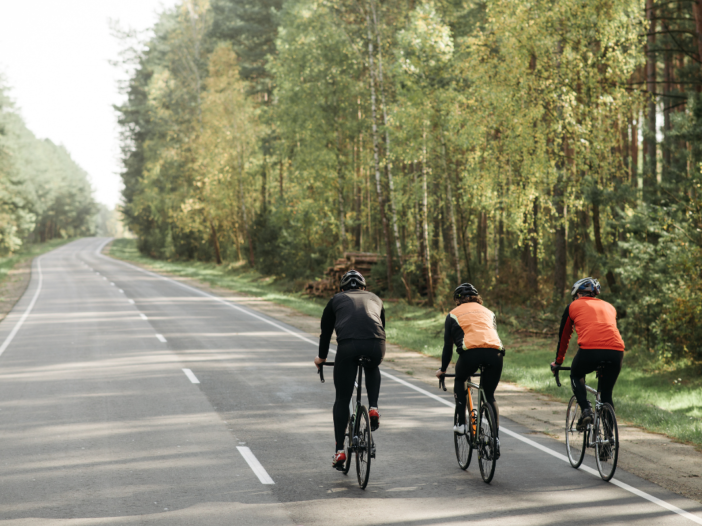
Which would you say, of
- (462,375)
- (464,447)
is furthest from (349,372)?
(464,447)

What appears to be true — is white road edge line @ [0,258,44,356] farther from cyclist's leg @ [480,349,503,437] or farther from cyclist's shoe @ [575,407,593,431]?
cyclist's shoe @ [575,407,593,431]

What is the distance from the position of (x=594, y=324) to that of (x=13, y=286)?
39233mm

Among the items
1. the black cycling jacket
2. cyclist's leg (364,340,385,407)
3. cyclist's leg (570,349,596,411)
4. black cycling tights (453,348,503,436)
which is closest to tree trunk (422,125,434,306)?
cyclist's leg (570,349,596,411)

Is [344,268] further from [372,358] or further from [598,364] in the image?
[372,358]

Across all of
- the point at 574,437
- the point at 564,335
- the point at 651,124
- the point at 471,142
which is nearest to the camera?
the point at 564,335

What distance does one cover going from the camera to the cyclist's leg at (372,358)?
697 cm

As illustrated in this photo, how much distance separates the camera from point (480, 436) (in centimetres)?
738

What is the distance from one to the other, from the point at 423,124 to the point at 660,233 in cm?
1185

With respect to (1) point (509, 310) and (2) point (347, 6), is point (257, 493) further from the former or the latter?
(2) point (347, 6)

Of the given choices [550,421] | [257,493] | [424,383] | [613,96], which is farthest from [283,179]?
[257,493]

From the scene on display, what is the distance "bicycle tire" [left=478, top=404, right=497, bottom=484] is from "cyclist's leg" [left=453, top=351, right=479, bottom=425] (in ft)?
1.00

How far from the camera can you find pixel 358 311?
23.2ft

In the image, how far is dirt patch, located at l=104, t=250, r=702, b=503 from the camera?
7656 millimetres

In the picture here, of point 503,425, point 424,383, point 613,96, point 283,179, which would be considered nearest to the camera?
point 503,425
